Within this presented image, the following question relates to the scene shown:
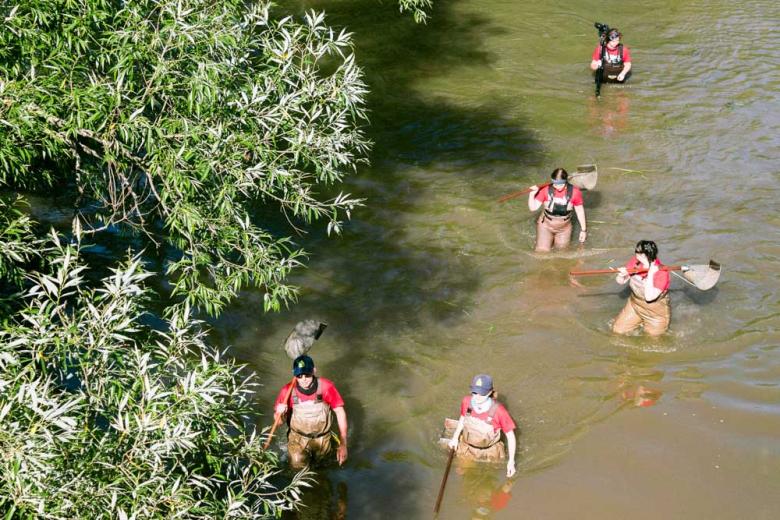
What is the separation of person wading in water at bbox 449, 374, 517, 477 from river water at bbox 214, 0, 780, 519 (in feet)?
0.84

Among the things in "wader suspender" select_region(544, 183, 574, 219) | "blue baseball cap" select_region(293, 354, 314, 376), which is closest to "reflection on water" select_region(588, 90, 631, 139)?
"wader suspender" select_region(544, 183, 574, 219)

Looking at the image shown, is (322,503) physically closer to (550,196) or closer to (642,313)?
(642,313)

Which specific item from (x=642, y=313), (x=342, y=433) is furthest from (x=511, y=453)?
(x=642, y=313)

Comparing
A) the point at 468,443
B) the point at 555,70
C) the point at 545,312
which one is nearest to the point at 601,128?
the point at 555,70

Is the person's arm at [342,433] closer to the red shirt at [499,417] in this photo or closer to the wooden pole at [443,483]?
the wooden pole at [443,483]

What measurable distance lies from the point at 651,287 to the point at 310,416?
4.64 metres

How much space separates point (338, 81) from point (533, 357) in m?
4.68

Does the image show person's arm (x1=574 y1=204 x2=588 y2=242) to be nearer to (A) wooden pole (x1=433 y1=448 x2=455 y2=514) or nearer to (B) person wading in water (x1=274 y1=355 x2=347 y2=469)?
(A) wooden pole (x1=433 y1=448 x2=455 y2=514)

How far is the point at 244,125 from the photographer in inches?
335

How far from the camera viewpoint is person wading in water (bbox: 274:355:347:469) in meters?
9.12

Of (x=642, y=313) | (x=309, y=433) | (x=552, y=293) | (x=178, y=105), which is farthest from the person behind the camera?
(x=552, y=293)

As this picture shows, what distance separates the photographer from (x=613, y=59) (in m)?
18.7

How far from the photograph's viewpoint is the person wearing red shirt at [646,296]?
11164mm

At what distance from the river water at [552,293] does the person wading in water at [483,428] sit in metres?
0.25
